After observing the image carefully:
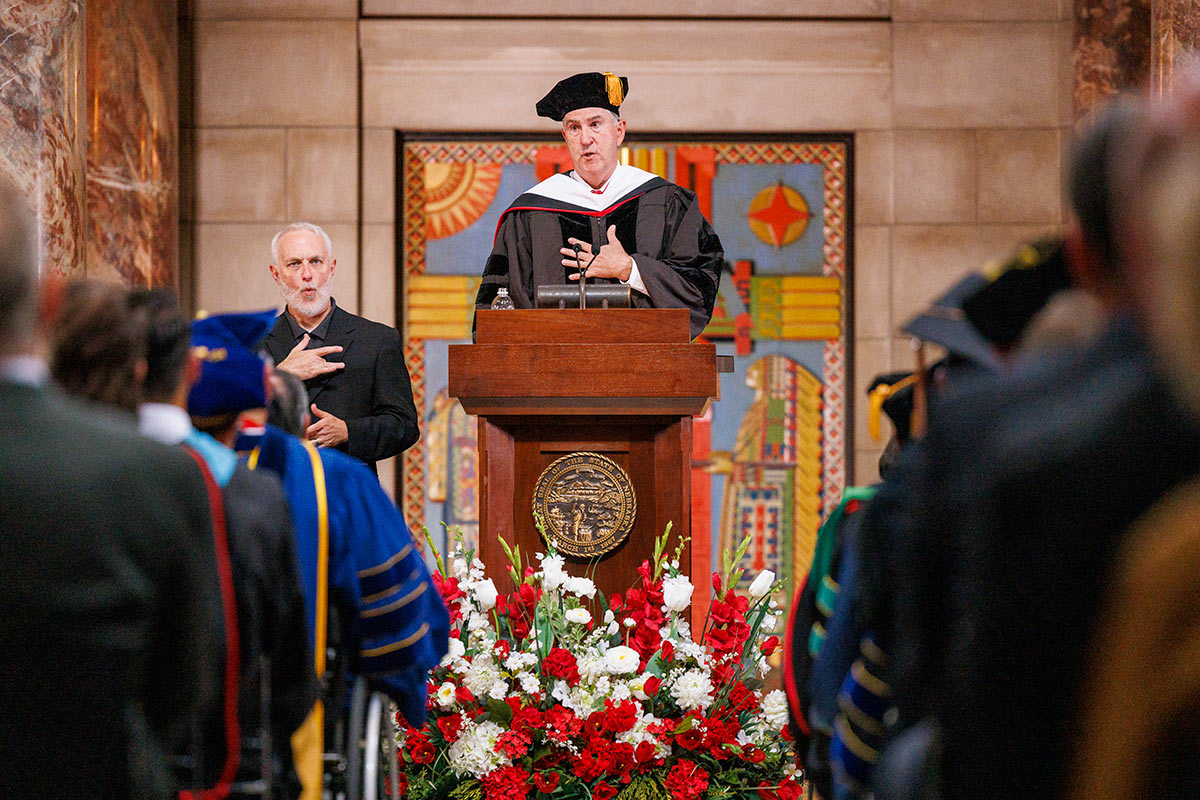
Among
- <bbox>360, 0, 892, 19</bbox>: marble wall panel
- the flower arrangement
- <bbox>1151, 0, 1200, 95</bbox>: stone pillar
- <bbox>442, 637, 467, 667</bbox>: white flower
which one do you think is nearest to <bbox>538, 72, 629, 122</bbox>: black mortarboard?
the flower arrangement

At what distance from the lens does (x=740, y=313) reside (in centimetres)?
773

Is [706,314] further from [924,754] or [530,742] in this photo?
[924,754]

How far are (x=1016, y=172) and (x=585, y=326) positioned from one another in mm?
4663

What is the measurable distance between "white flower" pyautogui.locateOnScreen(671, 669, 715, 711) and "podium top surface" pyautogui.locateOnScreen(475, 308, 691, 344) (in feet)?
3.27

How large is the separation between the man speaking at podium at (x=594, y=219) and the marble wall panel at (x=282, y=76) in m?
3.40

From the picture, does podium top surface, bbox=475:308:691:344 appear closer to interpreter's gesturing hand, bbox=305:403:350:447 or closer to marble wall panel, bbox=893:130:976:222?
interpreter's gesturing hand, bbox=305:403:350:447

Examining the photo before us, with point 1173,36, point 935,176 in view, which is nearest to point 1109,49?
point 935,176

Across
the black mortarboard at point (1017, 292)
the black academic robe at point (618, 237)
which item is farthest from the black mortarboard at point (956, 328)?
the black academic robe at point (618, 237)

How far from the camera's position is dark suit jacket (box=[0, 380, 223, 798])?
151 centimetres

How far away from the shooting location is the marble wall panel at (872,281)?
7.63 metres

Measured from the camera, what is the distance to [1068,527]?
48.9 inches

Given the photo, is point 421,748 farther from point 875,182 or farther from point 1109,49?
point 1109,49

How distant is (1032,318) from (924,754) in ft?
1.94

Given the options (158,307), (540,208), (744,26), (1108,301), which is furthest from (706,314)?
(744,26)
